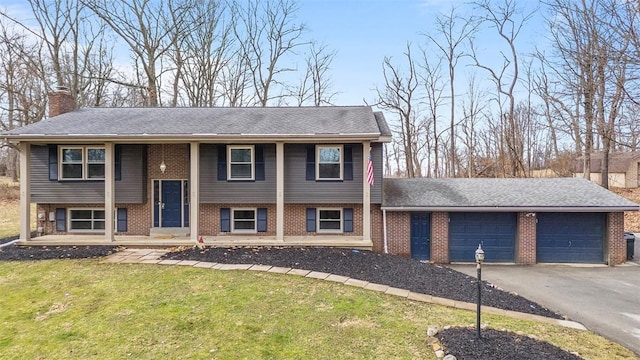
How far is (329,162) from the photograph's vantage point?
1207 cm

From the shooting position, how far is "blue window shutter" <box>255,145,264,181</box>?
1212 centimetres

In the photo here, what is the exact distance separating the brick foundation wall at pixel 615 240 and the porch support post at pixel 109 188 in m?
16.7

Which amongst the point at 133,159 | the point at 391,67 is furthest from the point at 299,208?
the point at 391,67

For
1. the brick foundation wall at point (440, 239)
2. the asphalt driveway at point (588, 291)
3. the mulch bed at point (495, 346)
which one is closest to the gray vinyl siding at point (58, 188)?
the brick foundation wall at point (440, 239)

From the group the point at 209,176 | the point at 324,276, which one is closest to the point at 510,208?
the point at 324,276

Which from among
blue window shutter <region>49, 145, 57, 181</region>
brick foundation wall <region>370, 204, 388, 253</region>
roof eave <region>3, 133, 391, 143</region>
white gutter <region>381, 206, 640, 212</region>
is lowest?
brick foundation wall <region>370, 204, 388, 253</region>

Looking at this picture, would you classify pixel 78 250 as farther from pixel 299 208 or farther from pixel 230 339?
Result: pixel 230 339

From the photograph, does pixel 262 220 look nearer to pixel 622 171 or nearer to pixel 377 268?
pixel 377 268

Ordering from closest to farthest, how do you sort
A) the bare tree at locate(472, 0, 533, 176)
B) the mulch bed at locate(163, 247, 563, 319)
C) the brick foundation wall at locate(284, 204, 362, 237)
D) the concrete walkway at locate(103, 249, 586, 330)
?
the concrete walkway at locate(103, 249, 586, 330) → the mulch bed at locate(163, 247, 563, 319) → the brick foundation wall at locate(284, 204, 362, 237) → the bare tree at locate(472, 0, 533, 176)

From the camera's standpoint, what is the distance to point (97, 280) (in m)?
7.99

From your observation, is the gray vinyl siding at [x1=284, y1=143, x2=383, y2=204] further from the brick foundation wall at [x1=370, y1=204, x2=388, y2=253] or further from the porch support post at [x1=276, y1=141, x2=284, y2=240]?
the brick foundation wall at [x1=370, y1=204, x2=388, y2=253]

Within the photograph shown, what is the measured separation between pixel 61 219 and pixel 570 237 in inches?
717

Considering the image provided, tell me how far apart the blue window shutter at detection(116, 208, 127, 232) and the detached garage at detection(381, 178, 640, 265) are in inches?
371

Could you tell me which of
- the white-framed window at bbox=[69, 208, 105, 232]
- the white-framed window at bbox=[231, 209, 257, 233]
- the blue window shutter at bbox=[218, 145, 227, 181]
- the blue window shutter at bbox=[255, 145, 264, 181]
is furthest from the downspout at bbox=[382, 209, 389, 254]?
the white-framed window at bbox=[69, 208, 105, 232]
